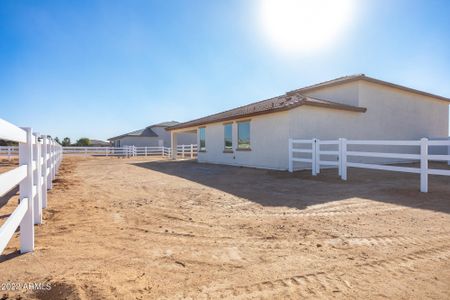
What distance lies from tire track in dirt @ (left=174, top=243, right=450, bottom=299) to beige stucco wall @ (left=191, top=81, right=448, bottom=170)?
8.45 meters

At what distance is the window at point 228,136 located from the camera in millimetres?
14688

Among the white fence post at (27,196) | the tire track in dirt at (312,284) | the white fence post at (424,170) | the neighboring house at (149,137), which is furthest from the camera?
the neighboring house at (149,137)

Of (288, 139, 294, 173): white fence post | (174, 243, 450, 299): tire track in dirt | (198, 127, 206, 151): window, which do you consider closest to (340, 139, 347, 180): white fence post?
(288, 139, 294, 173): white fence post

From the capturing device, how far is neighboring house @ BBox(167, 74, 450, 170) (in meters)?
11.3

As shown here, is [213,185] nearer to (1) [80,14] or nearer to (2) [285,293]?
(2) [285,293]

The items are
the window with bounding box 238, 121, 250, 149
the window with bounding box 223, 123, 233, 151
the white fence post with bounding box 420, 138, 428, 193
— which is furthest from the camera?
the window with bounding box 223, 123, 233, 151

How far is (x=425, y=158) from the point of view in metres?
6.37

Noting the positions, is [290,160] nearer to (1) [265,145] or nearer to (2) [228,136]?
(1) [265,145]

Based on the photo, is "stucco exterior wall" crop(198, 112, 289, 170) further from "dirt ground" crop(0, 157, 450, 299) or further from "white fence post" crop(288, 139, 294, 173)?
"dirt ground" crop(0, 157, 450, 299)

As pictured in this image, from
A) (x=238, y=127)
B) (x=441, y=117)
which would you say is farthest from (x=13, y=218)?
(x=441, y=117)

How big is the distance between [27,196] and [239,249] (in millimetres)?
2404

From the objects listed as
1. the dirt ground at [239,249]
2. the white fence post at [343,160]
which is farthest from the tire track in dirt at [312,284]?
the white fence post at [343,160]

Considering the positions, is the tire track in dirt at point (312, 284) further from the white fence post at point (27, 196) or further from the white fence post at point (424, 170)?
the white fence post at point (424, 170)

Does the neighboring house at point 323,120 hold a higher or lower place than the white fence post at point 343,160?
higher
